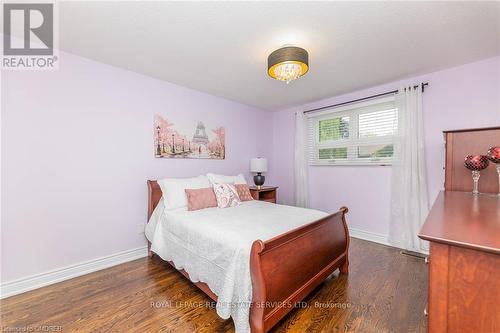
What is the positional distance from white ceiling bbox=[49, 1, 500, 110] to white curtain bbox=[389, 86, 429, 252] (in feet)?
1.36

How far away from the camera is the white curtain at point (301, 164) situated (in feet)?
12.8

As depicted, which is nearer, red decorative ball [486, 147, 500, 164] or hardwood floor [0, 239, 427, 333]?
hardwood floor [0, 239, 427, 333]

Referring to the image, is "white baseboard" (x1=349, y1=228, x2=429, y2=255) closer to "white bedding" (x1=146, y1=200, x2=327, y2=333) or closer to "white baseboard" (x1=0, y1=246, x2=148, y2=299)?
"white bedding" (x1=146, y1=200, x2=327, y2=333)

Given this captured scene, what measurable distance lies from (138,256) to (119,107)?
6.09 ft

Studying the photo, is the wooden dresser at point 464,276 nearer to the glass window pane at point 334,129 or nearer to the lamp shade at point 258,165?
the glass window pane at point 334,129

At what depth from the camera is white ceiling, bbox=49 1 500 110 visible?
1.60m

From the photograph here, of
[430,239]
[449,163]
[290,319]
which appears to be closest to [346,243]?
[290,319]

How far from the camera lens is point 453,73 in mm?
2568

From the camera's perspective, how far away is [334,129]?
3.69m

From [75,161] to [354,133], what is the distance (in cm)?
375

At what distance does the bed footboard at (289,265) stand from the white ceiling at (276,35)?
1.67m

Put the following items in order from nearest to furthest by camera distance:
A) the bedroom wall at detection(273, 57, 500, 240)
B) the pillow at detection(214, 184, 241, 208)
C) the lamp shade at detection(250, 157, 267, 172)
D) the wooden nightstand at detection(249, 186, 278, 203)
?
the bedroom wall at detection(273, 57, 500, 240) → the pillow at detection(214, 184, 241, 208) → the wooden nightstand at detection(249, 186, 278, 203) → the lamp shade at detection(250, 157, 267, 172)

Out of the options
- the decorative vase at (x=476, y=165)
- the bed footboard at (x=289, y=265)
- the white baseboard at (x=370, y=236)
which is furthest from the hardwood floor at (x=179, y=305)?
the decorative vase at (x=476, y=165)

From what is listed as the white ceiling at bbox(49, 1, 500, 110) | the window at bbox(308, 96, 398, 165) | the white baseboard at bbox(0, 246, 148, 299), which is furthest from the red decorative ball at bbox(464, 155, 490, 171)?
the white baseboard at bbox(0, 246, 148, 299)
